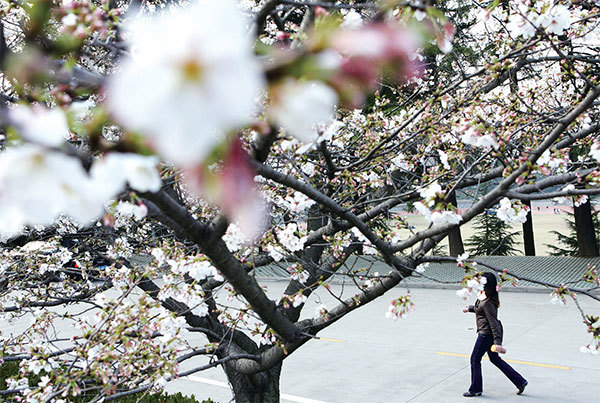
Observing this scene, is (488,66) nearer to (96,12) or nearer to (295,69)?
(96,12)

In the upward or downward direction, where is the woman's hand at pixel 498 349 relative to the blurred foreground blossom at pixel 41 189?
upward

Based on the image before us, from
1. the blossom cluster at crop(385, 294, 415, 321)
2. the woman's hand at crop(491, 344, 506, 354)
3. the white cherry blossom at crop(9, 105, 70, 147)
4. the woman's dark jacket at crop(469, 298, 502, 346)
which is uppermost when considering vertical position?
the woman's dark jacket at crop(469, 298, 502, 346)

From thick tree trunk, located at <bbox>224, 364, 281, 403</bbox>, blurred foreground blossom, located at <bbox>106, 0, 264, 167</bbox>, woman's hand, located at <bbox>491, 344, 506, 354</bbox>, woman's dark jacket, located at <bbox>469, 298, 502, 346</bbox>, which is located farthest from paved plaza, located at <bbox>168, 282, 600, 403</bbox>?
blurred foreground blossom, located at <bbox>106, 0, 264, 167</bbox>

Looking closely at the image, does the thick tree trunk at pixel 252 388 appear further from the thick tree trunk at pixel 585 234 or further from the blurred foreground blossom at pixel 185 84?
the thick tree trunk at pixel 585 234

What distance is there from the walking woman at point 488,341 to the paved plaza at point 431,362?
19 cm

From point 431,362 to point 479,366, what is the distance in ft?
5.70

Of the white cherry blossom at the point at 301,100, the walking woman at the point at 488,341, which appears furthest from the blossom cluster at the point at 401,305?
the walking woman at the point at 488,341

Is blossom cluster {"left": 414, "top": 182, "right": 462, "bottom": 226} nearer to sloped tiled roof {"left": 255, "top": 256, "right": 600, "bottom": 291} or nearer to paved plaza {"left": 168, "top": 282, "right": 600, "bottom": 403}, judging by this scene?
→ paved plaza {"left": 168, "top": 282, "right": 600, "bottom": 403}

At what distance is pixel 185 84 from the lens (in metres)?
0.37

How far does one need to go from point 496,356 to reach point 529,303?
19.0 feet

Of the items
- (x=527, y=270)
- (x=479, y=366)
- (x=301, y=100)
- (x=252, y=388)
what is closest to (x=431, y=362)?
(x=479, y=366)

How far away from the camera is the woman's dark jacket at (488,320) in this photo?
276 inches

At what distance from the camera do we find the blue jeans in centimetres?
714

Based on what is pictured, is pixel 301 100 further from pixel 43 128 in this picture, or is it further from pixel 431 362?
pixel 431 362
